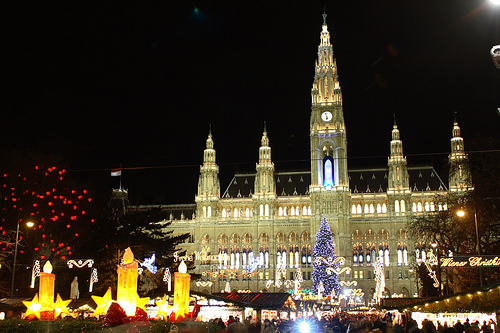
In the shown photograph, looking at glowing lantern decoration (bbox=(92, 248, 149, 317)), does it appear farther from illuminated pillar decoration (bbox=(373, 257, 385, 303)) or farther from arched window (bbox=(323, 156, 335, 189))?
arched window (bbox=(323, 156, 335, 189))

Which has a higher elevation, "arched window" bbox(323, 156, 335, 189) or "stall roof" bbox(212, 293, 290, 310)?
"arched window" bbox(323, 156, 335, 189)

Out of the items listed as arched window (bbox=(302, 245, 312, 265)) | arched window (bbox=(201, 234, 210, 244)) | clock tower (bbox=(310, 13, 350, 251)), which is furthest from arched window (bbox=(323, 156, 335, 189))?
arched window (bbox=(201, 234, 210, 244))

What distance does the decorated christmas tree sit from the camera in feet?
244

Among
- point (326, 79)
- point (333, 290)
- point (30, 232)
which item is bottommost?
point (333, 290)

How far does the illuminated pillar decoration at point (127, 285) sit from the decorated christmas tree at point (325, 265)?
62532mm

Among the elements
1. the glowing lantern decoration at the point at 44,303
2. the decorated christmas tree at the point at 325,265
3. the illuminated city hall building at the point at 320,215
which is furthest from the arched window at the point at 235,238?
the glowing lantern decoration at the point at 44,303

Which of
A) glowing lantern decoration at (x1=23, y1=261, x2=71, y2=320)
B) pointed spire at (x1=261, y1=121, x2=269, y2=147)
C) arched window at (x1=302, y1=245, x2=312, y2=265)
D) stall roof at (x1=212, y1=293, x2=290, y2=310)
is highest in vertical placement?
pointed spire at (x1=261, y1=121, x2=269, y2=147)

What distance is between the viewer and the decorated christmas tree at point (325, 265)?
74.4 m

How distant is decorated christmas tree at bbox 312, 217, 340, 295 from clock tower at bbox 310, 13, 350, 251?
8.21 metres

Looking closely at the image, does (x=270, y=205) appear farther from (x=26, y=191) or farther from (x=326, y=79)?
(x=26, y=191)

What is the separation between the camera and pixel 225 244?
295ft

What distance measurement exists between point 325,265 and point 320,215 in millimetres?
11784

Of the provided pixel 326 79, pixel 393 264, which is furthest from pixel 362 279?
pixel 326 79

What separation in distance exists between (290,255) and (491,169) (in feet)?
178
